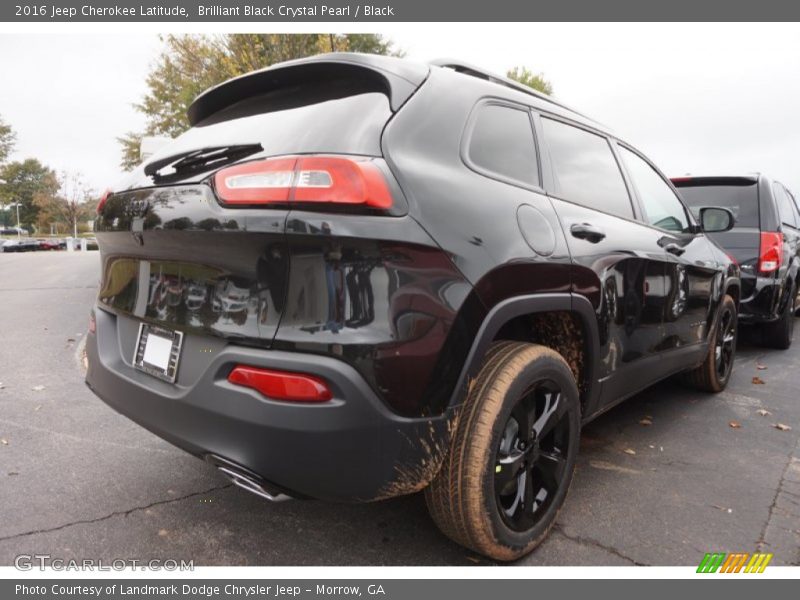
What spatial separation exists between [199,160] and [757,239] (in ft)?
17.6

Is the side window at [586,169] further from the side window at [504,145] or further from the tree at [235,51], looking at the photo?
the tree at [235,51]

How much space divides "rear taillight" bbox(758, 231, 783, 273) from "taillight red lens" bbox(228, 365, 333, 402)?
5.30 m

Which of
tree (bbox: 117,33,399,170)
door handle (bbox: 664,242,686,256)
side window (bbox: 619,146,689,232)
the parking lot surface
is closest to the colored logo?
the parking lot surface

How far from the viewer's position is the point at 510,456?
2061mm

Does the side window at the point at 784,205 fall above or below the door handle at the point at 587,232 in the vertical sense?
above

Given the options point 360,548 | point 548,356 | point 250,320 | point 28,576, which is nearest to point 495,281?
point 548,356

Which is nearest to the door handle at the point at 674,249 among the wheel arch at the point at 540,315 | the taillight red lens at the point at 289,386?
the wheel arch at the point at 540,315

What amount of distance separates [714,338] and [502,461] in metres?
2.81

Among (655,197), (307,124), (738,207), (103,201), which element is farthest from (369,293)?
(738,207)

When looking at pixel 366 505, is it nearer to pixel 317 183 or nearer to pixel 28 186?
pixel 317 183

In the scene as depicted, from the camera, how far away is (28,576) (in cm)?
200

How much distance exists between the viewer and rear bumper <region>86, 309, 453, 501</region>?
159 centimetres

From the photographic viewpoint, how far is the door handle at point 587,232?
91.8 inches
